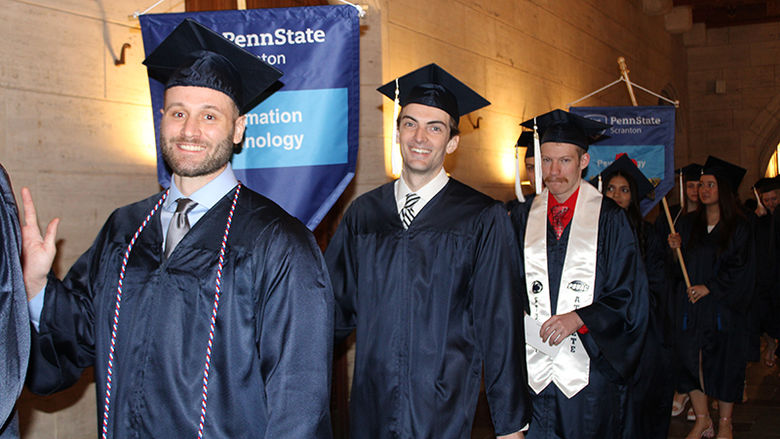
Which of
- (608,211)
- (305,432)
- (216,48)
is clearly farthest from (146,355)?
(608,211)

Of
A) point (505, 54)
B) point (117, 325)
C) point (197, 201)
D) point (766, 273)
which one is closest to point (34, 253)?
point (117, 325)

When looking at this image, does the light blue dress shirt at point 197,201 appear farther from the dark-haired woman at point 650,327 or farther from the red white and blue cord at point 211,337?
the dark-haired woman at point 650,327

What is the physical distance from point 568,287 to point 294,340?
2.02 metres

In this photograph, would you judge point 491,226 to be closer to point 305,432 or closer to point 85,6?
point 305,432

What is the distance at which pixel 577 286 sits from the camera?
136 inches

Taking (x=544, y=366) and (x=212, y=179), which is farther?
(x=544, y=366)

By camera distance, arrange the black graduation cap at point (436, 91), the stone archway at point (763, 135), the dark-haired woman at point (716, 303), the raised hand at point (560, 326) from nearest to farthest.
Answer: the black graduation cap at point (436, 91) → the raised hand at point (560, 326) → the dark-haired woman at point (716, 303) → the stone archway at point (763, 135)

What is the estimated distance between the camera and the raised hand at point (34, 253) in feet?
6.37

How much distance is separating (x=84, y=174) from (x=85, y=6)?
79 cm

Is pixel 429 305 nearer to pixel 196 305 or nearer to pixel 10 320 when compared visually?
pixel 196 305

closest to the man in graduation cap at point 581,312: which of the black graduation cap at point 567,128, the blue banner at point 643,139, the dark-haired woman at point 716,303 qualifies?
the black graduation cap at point 567,128

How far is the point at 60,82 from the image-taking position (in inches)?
129

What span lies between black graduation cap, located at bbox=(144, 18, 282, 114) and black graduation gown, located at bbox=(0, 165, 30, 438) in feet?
2.25

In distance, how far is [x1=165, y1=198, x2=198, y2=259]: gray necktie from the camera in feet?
6.22
